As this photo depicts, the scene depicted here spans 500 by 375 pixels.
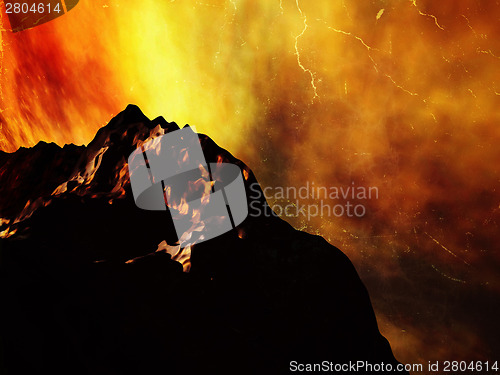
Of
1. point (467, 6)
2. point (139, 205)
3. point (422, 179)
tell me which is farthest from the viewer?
point (139, 205)

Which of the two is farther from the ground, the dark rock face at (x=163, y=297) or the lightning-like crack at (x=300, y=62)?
the lightning-like crack at (x=300, y=62)

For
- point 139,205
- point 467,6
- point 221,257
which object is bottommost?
point 221,257

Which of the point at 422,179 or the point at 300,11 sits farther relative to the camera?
the point at 300,11

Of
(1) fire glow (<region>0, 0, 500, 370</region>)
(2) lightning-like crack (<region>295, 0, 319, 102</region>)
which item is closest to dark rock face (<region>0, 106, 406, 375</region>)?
(1) fire glow (<region>0, 0, 500, 370</region>)

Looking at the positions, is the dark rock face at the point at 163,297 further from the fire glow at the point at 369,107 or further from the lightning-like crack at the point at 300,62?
the lightning-like crack at the point at 300,62

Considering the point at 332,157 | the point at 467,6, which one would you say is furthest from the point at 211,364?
the point at 467,6

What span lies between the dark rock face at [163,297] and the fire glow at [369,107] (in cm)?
10

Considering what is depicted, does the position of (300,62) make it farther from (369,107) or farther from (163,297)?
(163,297)

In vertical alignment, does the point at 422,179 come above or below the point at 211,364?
above

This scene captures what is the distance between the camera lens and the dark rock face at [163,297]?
1024mm

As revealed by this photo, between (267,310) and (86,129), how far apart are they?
4.22 feet

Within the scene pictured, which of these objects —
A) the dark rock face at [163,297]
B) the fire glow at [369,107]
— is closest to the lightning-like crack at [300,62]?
the fire glow at [369,107]

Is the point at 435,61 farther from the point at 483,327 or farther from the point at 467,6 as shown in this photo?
the point at 483,327

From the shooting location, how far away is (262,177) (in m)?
1.33
